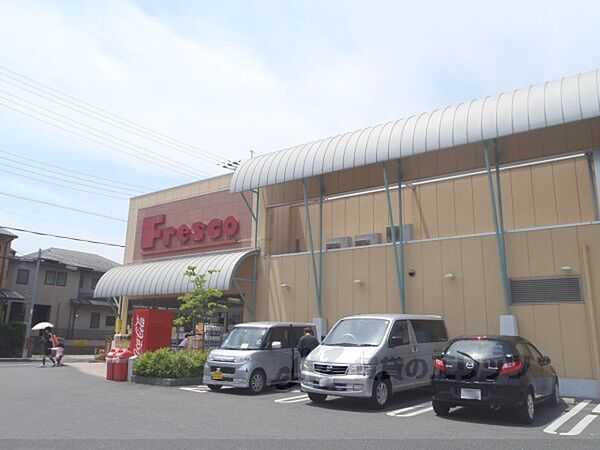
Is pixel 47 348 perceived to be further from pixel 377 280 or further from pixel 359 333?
pixel 359 333

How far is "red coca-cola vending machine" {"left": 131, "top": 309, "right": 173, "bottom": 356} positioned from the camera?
1686cm

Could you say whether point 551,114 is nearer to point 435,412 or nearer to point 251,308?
point 435,412

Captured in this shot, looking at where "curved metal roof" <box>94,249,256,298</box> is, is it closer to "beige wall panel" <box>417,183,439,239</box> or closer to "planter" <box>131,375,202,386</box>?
"planter" <box>131,375,202,386</box>

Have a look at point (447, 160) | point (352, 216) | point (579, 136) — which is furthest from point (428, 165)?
point (579, 136)

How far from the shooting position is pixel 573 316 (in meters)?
12.9

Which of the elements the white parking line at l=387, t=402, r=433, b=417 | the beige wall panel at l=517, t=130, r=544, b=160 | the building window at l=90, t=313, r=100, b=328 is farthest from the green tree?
the building window at l=90, t=313, r=100, b=328

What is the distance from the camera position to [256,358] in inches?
490

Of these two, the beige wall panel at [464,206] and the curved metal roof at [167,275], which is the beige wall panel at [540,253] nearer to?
the beige wall panel at [464,206]

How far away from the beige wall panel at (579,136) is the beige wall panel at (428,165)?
3.83m

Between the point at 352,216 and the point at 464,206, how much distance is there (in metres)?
4.25

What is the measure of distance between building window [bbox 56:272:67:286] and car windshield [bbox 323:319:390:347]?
36.5 m

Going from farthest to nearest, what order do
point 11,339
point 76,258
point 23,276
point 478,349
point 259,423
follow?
point 76,258, point 23,276, point 11,339, point 478,349, point 259,423

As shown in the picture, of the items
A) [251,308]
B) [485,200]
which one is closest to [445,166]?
[485,200]

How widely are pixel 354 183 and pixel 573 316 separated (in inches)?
338
